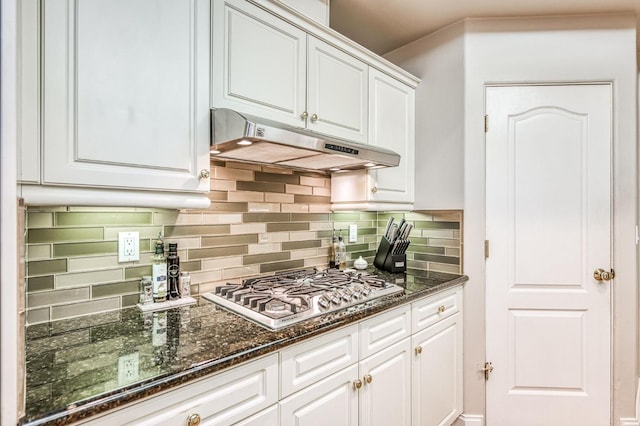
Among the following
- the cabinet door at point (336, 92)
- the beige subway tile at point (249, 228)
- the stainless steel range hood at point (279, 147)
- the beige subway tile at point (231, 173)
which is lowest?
the beige subway tile at point (249, 228)

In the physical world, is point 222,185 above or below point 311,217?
above

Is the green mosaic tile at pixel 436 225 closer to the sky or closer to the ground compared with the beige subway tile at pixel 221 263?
closer to the sky

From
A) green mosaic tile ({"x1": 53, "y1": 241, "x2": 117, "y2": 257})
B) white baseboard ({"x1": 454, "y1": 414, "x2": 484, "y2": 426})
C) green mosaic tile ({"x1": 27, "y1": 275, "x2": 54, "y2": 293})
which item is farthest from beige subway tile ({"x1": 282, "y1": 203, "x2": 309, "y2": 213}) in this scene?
white baseboard ({"x1": 454, "y1": 414, "x2": 484, "y2": 426})

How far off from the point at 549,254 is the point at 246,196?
1817mm

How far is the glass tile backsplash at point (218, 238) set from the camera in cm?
120

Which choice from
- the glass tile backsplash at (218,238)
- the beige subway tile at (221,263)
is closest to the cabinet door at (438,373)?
the glass tile backsplash at (218,238)

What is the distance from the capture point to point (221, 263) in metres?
1.66

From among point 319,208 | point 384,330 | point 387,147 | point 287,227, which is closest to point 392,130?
point 387,147

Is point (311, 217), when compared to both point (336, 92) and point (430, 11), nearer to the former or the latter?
point (336, 92)

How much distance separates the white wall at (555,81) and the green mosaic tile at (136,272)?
5.83ft

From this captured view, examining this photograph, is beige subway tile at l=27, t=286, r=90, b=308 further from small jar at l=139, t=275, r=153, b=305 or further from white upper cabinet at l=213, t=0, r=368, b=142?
white upper cabinet at l=213, t=0, r=368, b=142

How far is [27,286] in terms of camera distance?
1.14m

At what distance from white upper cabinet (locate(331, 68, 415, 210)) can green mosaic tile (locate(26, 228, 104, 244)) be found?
1306 mm

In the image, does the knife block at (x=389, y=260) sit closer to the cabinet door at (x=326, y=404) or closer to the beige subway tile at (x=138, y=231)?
the cabinet door at (x=326, y=404)
